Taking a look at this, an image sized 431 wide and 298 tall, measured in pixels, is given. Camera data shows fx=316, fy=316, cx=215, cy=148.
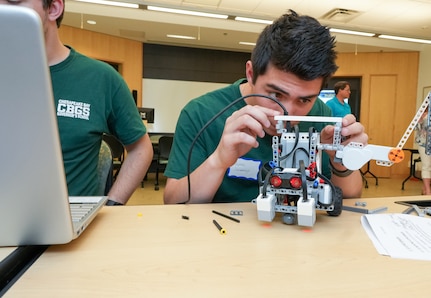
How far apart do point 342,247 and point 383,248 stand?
8 centimetres

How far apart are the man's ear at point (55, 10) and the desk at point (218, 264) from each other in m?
0.85

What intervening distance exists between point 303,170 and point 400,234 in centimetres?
25

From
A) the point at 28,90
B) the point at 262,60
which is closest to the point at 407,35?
the point at 262,60

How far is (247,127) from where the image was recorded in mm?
792

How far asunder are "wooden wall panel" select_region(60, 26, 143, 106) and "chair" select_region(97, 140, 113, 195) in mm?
4937

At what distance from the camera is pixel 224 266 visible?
517 mm

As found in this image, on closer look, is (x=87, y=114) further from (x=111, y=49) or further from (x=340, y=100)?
(x=111, y=49)

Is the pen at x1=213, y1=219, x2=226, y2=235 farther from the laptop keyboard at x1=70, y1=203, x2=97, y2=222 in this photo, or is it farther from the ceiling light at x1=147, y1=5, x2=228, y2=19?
the ceiling light at x1=147, y1=5, x2=228, y2=19

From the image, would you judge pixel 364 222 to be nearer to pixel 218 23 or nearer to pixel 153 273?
pixel 153 273

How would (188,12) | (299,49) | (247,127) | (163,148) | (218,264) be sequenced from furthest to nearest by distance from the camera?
(163,148), (188,12), (299,49), (247,127), (218,264)

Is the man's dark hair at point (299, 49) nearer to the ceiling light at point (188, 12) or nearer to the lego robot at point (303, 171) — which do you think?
the lego robot at point (303, 171)

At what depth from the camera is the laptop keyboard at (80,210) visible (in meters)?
0.66

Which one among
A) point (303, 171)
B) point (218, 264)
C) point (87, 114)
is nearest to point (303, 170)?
point (303, 171)

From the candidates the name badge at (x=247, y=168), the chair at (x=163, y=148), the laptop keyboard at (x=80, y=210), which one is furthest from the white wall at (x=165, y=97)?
the laptop keyboard at (x=80, y=210)
